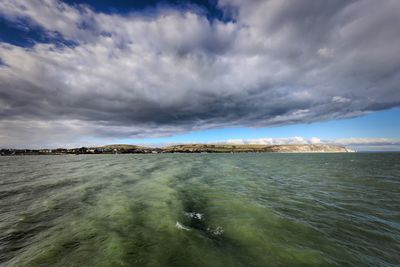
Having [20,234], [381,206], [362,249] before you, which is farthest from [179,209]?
[381,206]

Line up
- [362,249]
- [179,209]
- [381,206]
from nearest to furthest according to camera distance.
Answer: [362,249] < [179,209] < [381,206]

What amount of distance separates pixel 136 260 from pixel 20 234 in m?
8.48

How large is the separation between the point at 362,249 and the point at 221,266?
7.59 m

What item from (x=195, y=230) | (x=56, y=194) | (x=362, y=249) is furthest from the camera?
(x=56, y=194)

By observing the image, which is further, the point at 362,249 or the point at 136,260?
the point at 362,249

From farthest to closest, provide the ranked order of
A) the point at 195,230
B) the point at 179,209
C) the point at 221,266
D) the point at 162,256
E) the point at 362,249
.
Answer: the point at 179,209
the point at 195,230
the point at 362,249
the point at 162,256
the point at 221,266

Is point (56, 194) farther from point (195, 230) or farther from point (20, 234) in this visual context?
point (195, 230)

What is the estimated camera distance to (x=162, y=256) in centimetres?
856

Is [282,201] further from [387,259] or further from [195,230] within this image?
[195,230]

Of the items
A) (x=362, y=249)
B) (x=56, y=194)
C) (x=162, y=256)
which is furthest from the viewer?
(x=56, y=194)

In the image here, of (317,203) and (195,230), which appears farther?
(317,203)

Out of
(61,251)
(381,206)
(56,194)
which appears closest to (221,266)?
(61,251)

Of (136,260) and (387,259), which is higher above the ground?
(136,260)

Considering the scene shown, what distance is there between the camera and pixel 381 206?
18078 millimetres
